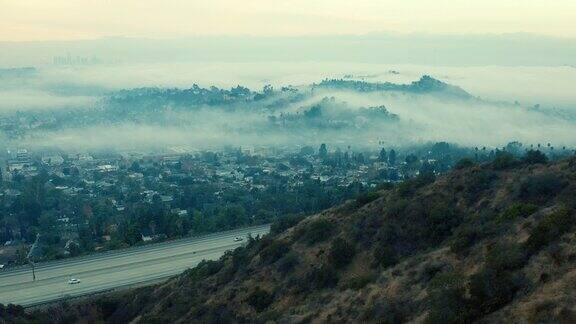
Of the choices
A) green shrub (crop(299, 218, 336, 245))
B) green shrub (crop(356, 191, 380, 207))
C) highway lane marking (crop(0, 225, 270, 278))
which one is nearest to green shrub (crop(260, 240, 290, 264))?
green shrub (crop(299, 218, 336, 245))

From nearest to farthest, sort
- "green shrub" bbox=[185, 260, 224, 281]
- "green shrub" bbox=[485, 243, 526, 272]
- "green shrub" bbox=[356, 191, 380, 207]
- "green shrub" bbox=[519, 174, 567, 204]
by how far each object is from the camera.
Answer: "green shrub" bbox=[485, 243, 526, 272] < "green shrub" bbox=[519, 174, 567, 204] < "green shrub" bbox=[185, 260, 224, 281] < "green shrub" bbox=[356, 191, 380, 207]

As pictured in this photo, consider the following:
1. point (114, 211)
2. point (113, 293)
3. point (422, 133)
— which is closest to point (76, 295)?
point (113, 293)

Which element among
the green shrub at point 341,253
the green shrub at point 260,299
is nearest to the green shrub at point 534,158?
the green shrub at point 341,253

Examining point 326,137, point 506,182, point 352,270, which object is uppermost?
point 506,182

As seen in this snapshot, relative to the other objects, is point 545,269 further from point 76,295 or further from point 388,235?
point 76,295

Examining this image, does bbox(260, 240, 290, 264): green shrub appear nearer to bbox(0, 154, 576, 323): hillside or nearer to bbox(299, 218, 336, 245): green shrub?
bbox(0, 154, 576, 323): hillside

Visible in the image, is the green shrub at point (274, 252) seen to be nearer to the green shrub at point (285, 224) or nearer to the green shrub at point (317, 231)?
the green shrub at point (317, 231)
